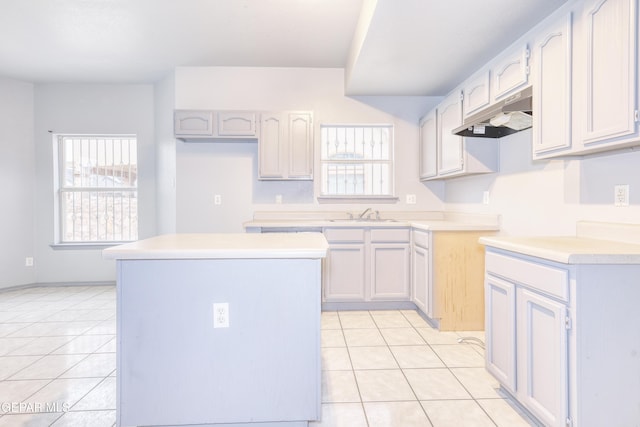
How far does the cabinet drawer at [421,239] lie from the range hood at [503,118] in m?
0.88

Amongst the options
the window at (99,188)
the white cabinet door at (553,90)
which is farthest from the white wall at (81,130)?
the white cabinet door at (553,90)

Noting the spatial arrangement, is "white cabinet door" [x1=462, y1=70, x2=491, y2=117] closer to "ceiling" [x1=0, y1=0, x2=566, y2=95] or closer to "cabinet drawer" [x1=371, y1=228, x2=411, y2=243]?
"ceiling" [x1=0, y1=0, x2=566, y2=95]

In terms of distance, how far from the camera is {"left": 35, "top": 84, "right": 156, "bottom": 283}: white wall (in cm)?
437

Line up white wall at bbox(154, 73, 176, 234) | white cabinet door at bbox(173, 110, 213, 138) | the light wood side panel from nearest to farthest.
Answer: the light wood side panel
white cabinet door at bbox(173, 110, 213, 138)
white wall at bbox(154, 73, 176, 234)

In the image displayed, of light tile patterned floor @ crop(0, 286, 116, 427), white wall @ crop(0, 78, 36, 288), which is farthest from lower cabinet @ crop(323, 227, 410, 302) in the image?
white wall @ crop(0, 78, 36, 288)

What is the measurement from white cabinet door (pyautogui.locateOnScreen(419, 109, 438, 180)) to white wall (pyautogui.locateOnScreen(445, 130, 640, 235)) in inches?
16.3

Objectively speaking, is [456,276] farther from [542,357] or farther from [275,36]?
[275,36]

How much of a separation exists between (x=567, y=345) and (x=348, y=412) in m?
1.03

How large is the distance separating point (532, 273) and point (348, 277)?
192 cm

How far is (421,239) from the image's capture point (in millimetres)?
3029

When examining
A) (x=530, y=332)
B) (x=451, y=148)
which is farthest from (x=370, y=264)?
(x=530, y=332)

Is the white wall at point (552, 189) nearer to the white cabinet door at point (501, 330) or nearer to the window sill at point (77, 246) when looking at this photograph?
the white cabinet door at point (501, 330)

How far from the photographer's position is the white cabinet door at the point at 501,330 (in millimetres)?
1689

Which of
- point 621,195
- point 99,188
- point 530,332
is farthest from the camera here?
point 99,188
